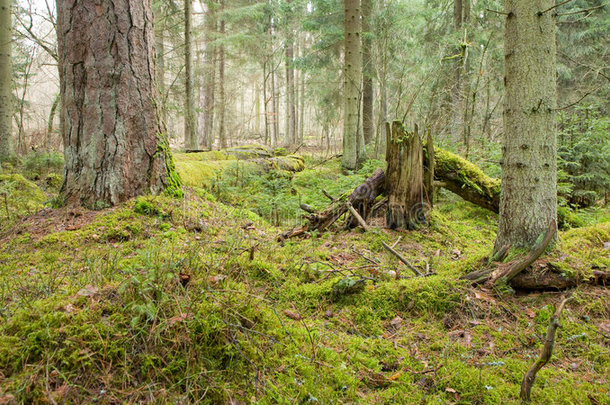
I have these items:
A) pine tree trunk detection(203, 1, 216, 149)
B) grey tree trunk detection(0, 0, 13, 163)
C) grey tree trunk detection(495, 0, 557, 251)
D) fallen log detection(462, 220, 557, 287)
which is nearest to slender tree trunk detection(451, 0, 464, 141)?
grey tree trunk detection(495, 0, 557, 251)

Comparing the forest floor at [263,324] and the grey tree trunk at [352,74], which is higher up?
the grey tree trunk at [352,74]

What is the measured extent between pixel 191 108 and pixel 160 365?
1082 cm

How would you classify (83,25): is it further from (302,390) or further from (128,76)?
(302,390)

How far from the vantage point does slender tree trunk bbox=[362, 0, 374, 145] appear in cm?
1367

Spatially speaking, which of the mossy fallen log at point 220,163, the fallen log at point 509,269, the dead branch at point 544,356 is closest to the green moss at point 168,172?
the mossy fallen log at point 220,163

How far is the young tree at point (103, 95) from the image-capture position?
163 inches

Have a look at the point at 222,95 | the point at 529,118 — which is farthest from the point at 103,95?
the point at 222,95

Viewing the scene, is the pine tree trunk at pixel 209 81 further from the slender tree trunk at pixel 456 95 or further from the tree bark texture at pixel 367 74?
the slender tree trunk at pixel 456 95

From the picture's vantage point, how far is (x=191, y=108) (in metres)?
11.3

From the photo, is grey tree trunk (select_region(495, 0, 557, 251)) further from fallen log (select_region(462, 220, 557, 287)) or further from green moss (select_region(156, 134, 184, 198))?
green moss (select_region(156, 134, 184, 198))

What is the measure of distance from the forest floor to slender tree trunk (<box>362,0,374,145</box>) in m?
11.5

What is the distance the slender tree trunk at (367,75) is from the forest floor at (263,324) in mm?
11489

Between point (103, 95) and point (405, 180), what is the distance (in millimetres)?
4299

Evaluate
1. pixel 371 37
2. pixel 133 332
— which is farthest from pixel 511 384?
pixel 371 37
